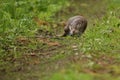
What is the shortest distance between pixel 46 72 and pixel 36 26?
4.18 metres

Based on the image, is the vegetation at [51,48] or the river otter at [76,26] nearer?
the vegetation at [51,48]

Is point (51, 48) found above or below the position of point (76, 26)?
below

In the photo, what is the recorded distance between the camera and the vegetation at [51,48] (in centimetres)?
679

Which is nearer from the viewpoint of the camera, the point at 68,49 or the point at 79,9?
the point at 68,49

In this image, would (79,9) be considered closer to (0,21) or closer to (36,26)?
(36,26)

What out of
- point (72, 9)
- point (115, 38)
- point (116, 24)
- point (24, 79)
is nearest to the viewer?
point (24, 79)

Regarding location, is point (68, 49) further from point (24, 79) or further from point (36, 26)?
point (36, 26)

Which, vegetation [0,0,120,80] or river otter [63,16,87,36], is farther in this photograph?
river otter [63,16,87,36]

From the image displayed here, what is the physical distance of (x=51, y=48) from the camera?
9164mm

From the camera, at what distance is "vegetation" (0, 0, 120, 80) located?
6793mm

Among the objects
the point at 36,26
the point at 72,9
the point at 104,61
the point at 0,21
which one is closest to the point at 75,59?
the point at 104,61

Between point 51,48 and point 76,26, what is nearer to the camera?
point 51,48

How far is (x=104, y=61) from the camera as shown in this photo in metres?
7.58

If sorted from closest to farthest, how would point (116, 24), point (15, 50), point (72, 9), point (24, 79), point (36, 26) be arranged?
point (24, 79)
point (15, 50)
point (116, 24)
point (36, 26)
point (72, 9)
